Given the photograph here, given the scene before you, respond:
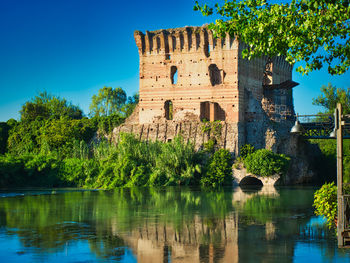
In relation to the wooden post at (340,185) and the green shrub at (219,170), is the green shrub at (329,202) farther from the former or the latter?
the green shrub at (219,170)

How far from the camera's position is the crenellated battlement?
32.4 m

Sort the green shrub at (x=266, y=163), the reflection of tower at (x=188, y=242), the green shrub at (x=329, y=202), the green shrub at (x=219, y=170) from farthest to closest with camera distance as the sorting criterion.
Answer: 1. the green shrub at (x=219, y=170)
2. the green shrub at (x=266, y=163)
3. the green shrub at (x=329, y=202)
4. the reflection of tower at (x=188, y=242)

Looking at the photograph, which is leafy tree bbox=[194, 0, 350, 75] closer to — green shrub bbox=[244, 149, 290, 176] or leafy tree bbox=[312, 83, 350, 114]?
green shrub bbox=[244, 149, 290, 176]

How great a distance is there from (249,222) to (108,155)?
17.1 metres

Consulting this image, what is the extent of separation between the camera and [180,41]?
110 ft

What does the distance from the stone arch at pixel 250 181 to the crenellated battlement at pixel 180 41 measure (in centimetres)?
777

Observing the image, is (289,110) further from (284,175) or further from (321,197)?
(321,197)

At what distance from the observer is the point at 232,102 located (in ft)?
105

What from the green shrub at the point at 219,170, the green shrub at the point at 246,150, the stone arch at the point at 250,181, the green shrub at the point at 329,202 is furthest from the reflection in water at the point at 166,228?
the green shrub at the point at 246,150

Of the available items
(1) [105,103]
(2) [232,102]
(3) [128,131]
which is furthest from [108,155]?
(1) [105,103]

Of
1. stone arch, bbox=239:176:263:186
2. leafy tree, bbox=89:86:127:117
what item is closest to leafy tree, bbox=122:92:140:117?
leafy tree, bbox=89:86:127:117

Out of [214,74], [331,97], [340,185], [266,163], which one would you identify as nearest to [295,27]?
[340,185]

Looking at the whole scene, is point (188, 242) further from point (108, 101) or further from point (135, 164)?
point (108, 101)

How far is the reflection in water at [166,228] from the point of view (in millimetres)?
10672
